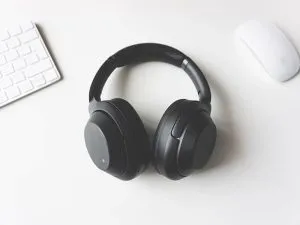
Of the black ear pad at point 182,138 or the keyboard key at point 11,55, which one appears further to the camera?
the keyboard key at point 11,55

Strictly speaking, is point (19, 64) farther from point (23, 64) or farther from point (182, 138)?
point (182, 138)

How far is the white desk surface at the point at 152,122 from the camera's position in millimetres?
652

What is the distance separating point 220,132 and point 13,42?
0.40m

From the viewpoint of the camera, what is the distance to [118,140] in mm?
601

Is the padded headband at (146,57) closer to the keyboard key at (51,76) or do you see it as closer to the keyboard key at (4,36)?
the keyboard key at (51,76)

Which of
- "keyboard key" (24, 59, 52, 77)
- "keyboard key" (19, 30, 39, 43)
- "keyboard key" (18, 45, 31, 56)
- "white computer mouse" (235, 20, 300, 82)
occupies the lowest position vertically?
"white computer mouse" (235, 20, 300, 82)

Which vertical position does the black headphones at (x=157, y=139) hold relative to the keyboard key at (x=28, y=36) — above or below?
below

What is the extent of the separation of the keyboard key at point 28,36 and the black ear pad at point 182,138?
0.30m

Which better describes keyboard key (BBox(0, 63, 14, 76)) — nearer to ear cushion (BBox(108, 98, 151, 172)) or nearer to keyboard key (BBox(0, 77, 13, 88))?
keyboard key (BBox(0, 77, 13, 88))

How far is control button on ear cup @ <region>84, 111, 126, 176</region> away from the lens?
602mm

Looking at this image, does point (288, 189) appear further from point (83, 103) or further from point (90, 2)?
point (90, 2)

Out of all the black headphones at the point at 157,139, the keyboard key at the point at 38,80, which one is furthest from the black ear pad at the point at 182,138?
the keyboard key at the point at 38,80

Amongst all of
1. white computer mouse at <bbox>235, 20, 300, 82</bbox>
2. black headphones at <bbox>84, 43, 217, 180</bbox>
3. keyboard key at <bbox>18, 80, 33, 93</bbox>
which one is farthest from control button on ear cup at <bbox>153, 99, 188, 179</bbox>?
keyboard key at <bbox>18, 80, 33, 93</bbox>

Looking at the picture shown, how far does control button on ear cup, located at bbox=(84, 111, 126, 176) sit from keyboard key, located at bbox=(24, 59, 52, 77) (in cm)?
17
